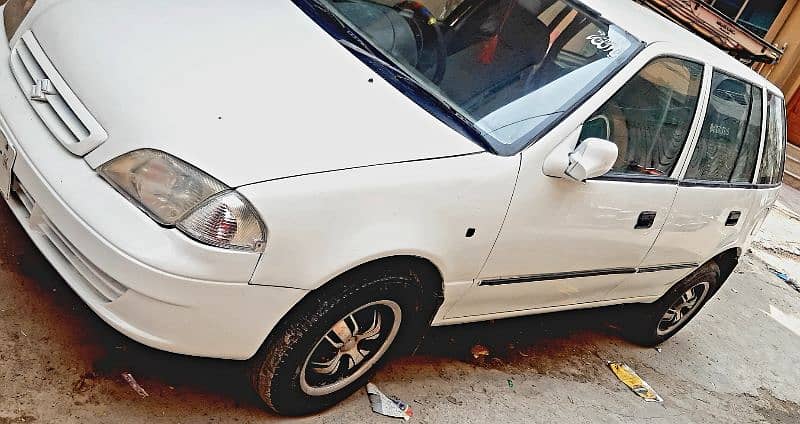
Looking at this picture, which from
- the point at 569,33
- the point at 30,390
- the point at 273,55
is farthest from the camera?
the point at 569,33

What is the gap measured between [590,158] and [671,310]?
2.21 m

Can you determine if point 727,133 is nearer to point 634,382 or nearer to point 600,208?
point 600,208

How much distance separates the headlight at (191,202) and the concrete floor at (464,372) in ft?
2.70

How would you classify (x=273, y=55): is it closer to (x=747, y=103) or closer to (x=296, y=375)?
(x=296, y=375)

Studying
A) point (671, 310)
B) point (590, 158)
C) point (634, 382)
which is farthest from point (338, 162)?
point (671, 310)

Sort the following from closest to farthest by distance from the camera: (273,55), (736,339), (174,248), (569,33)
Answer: (174,248) → (273,55) → (569,33) → (736,339)

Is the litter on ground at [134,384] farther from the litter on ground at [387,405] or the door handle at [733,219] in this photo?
the door handle at [733,219]

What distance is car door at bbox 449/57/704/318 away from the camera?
2756 millimetres

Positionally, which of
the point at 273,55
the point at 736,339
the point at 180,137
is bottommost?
the point at 736,339

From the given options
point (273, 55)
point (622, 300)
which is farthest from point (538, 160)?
point (622, 300)

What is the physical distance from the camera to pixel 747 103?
3.88 metres

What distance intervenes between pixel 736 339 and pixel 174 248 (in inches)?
179

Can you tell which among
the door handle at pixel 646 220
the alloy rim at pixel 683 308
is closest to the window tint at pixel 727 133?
the door handle at pixel 646 220

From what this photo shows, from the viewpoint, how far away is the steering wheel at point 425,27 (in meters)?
2.89
